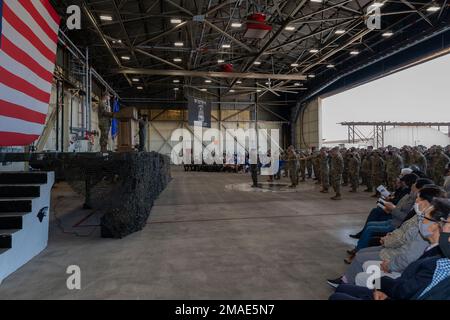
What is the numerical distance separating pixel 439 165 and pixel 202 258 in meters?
9.45

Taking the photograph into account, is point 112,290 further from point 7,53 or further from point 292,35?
point 292,35

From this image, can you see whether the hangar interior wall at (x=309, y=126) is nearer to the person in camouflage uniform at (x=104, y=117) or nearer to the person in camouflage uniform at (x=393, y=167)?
the person in camouflage uniform at (x=393, y=167)

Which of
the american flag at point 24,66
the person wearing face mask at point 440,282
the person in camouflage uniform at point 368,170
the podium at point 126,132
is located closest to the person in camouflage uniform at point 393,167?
the person in camouflage uniform at point 368,170

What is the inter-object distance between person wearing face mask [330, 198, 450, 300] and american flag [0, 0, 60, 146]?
14.4 ft

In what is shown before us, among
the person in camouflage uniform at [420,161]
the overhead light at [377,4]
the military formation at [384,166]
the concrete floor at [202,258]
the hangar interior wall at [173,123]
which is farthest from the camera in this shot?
the hangar interior wall at [173,123]

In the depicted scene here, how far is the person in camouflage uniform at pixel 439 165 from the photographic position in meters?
9.71

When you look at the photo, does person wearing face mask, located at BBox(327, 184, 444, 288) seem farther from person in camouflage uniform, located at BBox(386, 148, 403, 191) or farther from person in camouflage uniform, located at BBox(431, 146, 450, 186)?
person in camouflage uniform, located at BBox(431, 146, 450, 186)

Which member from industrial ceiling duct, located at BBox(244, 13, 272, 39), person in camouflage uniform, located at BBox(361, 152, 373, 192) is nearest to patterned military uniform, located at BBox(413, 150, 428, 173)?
person in camouflage uniform, located at BBox(361, 152, 373, 192)

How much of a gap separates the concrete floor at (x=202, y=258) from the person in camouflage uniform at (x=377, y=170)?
13.1 ft

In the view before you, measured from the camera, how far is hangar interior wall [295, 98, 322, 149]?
24.0 m
